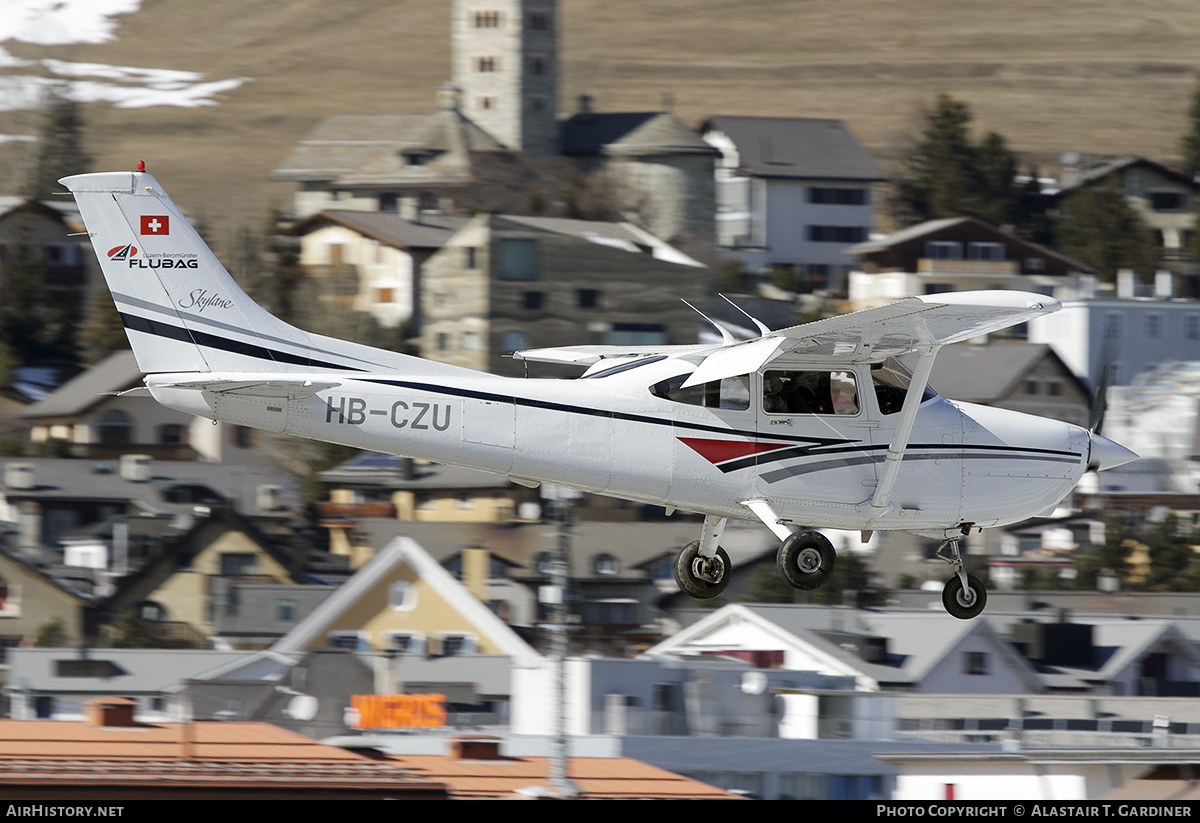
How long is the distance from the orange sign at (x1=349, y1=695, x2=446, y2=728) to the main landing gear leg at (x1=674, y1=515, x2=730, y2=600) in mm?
28500

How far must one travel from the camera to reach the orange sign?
45550mm

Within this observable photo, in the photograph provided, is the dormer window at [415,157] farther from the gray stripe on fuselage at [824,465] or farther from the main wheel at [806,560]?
the gray stripe on fuselage at [824,465]

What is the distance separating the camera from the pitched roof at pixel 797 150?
398 ft

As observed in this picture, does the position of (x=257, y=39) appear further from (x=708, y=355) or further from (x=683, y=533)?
(x=708, y=355)

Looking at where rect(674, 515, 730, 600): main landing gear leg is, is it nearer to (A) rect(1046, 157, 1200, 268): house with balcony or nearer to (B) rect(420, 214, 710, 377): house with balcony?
(B) rect(420, 214, 710, 377): house with balcony

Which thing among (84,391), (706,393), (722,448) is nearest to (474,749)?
(722,448)

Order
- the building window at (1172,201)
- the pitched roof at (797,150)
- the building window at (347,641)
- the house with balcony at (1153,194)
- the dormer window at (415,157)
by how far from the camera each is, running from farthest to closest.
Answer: the building window at (1172,201), the house with balcony at (1153,194), the dormer window at (415,157), the pitched roof at (797,150), the building window at (347,641)

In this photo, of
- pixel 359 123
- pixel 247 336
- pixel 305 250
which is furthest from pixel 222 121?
pixel 247 336

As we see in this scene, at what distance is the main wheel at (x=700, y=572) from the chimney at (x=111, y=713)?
2028cm

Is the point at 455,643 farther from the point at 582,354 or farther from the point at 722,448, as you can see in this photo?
the point at 722,448

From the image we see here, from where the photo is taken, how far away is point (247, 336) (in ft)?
54.8

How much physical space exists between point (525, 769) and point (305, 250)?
236ft

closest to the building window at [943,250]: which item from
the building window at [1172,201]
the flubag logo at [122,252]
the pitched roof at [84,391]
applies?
the building window at [1172,201]

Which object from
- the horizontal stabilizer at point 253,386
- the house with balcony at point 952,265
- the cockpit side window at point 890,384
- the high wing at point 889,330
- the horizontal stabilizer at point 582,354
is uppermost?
the house with balcony at point 952,265
